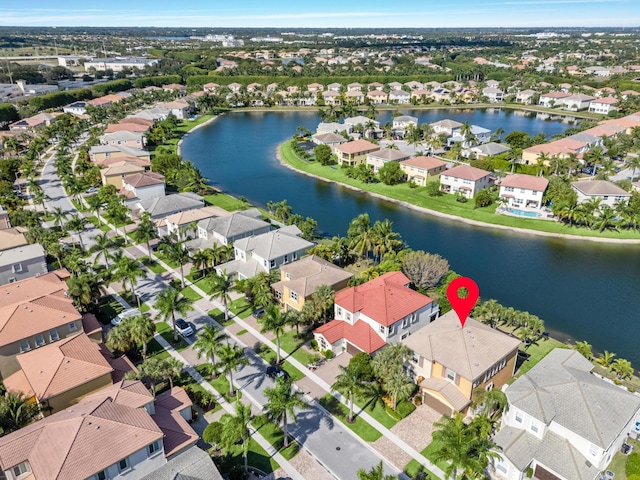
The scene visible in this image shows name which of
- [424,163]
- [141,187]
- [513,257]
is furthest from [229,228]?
[424,163]

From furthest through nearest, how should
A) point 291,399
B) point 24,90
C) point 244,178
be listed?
point 24,90 < point 244,178 < point 291,399

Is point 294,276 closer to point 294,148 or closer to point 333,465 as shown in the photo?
point 333,465

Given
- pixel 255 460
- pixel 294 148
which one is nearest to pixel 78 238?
pixel 255 460

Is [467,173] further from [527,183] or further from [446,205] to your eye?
[527,183]

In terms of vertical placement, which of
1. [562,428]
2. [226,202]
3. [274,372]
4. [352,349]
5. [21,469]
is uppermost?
[21,469]

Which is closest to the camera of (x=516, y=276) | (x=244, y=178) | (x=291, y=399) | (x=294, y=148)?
(x=291, y=399)

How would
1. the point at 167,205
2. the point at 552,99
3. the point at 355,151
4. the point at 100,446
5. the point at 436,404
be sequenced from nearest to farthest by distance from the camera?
the point at 100,446
the point at 436,404
the point at 167,205
the point at 355,151
the point at 552,99

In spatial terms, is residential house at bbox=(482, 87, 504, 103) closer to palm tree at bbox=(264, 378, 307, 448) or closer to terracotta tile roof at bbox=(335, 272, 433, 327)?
terracotta tile roof at bbox=(335, 272, 433, 327)
